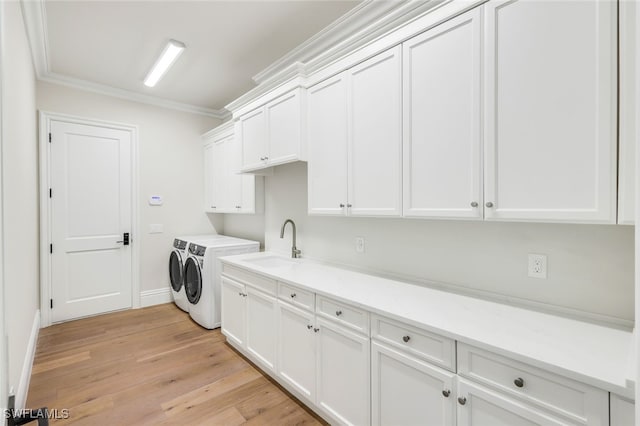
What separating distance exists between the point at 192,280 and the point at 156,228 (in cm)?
112

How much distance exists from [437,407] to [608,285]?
3.10 feet

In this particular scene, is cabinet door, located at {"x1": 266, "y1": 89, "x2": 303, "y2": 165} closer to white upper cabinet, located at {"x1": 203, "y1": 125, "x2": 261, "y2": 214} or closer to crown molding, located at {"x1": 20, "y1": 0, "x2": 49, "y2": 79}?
white upper cabinet, located at {"x1": 203, "y1": 125, "x2": 261, "y2": 214}

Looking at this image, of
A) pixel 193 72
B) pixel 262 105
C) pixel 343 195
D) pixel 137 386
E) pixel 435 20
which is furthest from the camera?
pixel 193 72

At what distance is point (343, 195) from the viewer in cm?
217

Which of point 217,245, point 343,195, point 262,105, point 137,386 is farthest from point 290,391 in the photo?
point 262,105

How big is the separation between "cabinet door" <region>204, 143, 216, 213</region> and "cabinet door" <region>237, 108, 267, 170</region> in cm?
138

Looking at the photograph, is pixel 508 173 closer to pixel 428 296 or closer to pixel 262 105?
pixel 428 296

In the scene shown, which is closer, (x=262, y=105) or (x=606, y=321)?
(x=606, y=321)

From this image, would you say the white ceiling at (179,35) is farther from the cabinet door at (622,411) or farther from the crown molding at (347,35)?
the cabinet door at (622,411)

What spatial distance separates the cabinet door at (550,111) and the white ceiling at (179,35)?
1384 mm

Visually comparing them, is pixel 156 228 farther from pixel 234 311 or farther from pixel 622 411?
pixel 622 411

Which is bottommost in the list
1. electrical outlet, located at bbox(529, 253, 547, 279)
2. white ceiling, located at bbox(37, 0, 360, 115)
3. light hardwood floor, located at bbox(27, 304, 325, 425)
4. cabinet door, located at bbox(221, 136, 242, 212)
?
light hardwood floor, located at bbox(27, 304, 325, 425)

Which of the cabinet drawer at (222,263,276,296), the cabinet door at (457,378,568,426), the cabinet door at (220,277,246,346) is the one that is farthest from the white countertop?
the cabinet door at (220,277,246,346)

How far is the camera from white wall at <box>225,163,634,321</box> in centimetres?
133
